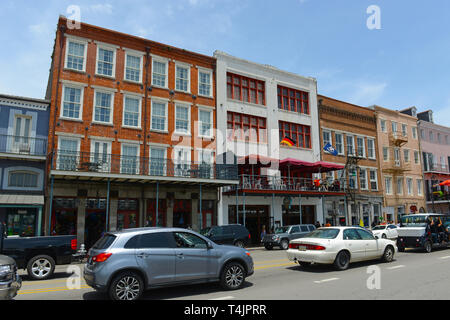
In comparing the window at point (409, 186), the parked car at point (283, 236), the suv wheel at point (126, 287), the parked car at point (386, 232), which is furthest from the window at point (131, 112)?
the window at point (409, 186)

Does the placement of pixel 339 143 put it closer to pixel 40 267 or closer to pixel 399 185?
pixel 399 185

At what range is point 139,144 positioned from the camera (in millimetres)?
22047

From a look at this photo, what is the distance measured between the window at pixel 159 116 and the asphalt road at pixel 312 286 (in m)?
13.4

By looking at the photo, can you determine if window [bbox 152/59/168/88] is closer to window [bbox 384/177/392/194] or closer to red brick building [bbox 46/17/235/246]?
red brick building [bbox 46/17/235/246]

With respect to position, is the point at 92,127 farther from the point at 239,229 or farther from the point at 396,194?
the point at 396,194

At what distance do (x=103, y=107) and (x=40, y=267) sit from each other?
12650 millimetres

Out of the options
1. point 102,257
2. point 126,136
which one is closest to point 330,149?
point 126,136

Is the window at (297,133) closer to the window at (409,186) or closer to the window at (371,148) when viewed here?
the window at (371,148)

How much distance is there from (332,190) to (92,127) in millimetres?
19533

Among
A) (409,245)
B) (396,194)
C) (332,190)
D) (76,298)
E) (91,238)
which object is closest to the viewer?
(76,298)

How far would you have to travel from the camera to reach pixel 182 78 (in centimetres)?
2478

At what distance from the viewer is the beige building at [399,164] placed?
117ft

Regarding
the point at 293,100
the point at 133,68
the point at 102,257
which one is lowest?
the point at 102,257

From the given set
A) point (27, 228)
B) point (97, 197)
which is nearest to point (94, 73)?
point (97, 197)
